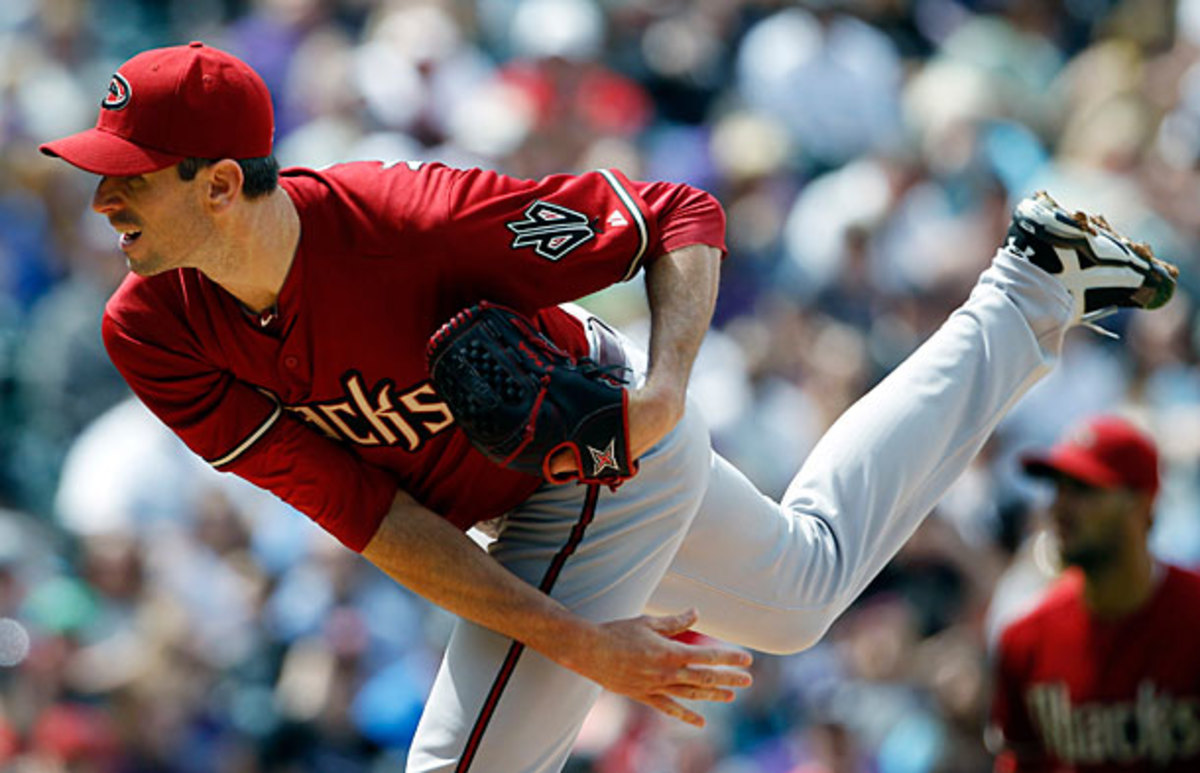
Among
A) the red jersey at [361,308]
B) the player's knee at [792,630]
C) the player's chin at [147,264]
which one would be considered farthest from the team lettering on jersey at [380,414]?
the player's knee at [792,630]

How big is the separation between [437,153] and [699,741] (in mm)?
3480

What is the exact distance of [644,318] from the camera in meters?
7.54

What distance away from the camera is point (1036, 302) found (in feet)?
12.9

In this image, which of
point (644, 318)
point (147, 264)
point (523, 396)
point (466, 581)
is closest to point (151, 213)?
point (147, 264)

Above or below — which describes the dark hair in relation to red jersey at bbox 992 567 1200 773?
above

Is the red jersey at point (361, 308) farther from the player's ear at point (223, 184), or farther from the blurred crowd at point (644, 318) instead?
the blurred crowd at point (644, 318)

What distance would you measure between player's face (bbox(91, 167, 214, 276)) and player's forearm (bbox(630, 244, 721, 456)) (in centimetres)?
87

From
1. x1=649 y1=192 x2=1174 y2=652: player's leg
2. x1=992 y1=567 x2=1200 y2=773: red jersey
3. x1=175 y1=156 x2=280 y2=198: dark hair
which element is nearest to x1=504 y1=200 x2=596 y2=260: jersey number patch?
x1=175 y1=156 x2=280 y2=198: dark hair

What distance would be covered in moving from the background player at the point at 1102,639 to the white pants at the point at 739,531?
3.58ft

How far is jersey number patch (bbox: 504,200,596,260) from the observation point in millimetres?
3336

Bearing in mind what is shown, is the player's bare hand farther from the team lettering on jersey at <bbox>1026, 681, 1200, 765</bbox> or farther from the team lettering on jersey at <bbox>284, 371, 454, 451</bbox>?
the team lettering on jersey at <bbox>1026, 681, 1200, 765</bbox>

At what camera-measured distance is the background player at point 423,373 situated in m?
3.16

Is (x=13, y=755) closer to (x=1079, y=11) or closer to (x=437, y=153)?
(x=437, y=153)

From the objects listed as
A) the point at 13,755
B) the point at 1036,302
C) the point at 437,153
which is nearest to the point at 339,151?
the point at 437,153
